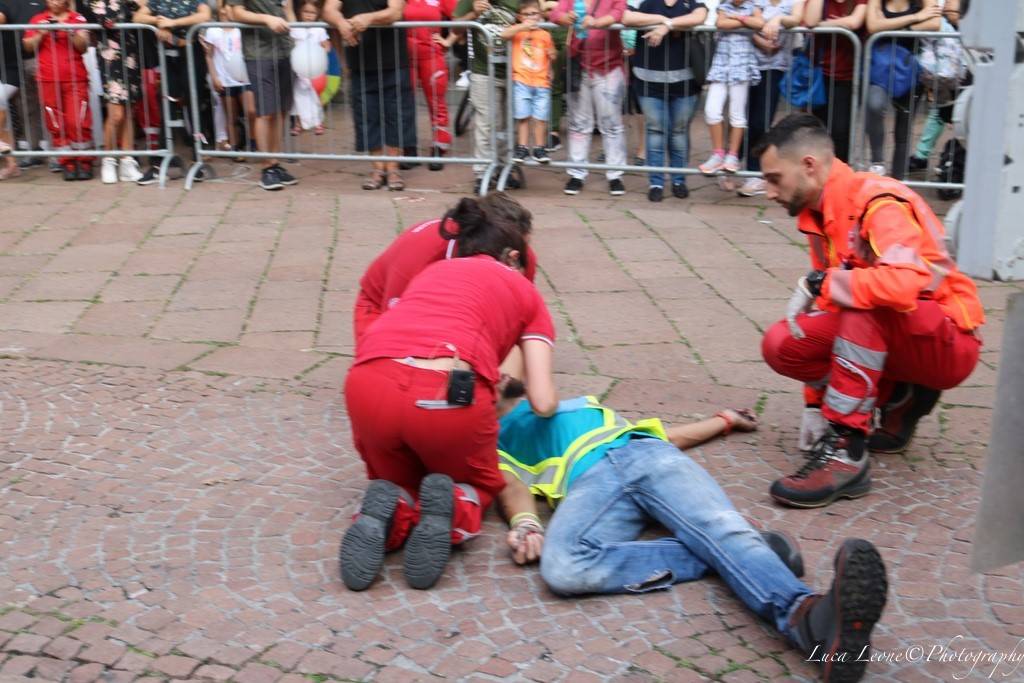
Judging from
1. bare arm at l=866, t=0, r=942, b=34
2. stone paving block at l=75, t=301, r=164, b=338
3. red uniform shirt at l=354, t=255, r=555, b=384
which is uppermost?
bare arm at l=866, t=0, r=942, b=34

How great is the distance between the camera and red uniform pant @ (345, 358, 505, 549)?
3.64 meters

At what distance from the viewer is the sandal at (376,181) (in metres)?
8.86

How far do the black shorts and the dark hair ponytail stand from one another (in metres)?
5.22

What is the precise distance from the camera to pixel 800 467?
176 inches

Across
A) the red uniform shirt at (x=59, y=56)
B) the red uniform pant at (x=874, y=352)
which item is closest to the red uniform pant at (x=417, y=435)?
the red uniform pant at (x=874, y=352)

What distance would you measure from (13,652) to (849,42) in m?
6.74

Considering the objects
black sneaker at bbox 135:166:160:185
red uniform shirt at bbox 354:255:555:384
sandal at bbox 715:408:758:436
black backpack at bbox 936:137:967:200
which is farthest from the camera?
black sneaker at bbox 135:166:160:185

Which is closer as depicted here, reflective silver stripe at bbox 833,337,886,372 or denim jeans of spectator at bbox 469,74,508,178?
reflective silver stripe at bbox 833,337,886,372

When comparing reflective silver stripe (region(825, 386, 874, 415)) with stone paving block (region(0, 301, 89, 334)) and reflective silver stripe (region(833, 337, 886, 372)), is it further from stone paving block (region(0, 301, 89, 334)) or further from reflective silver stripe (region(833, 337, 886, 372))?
stone paving block (region(0, 301, 89, 334))

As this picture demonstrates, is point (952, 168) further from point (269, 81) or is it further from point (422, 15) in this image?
point (269, 81)

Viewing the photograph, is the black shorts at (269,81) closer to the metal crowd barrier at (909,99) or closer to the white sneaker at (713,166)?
the white sneaker at (713,166)

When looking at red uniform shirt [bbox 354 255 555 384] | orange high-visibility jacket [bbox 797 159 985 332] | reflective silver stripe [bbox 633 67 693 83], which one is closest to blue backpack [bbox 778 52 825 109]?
reflective silver stripe [bbox 633 67 693 83]

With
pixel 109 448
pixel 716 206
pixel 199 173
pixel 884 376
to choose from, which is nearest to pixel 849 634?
pixel 884 376

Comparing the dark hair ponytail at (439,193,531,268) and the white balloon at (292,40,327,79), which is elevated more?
the white balloon at (292,40,327,79)
